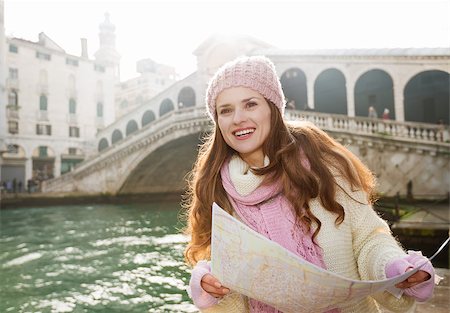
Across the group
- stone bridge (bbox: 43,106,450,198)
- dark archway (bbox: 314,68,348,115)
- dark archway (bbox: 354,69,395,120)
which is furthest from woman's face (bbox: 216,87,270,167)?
dark archway (bbox: 314,68,348,115)

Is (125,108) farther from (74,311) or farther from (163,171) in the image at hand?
(74,311)

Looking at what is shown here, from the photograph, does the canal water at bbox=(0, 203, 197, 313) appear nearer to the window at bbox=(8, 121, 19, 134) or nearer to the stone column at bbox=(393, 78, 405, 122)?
the stone column at bbox=(393, 78, 405, 122)

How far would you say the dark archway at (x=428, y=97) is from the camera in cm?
1406

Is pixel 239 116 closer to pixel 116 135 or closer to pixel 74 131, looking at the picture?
pixel 116 135

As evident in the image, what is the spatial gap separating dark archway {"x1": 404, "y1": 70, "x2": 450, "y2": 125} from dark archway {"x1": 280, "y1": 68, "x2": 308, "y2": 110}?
4476mm

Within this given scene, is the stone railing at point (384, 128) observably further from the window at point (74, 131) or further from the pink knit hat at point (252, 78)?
the window at point (74, 131)

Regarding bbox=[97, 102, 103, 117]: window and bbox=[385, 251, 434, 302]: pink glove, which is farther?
bbox=[97, 102, 103, 117]: window

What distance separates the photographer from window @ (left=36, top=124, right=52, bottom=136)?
27234 mm

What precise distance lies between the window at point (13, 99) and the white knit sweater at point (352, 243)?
95.1 ft

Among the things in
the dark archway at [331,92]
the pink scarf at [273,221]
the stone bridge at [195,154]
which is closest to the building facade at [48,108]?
the stone bridge at [195,154]

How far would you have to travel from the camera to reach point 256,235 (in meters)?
1.11

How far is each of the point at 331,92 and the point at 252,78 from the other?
1643cm

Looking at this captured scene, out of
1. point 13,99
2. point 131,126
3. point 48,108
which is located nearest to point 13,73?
point 13,99

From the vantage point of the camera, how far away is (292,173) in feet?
4.83
